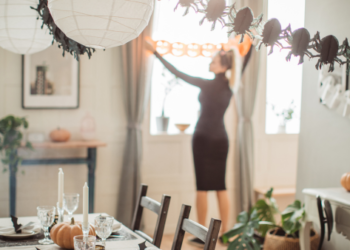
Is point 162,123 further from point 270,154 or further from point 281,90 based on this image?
point 281,90

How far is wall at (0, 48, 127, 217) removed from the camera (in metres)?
3.53

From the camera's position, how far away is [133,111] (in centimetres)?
379

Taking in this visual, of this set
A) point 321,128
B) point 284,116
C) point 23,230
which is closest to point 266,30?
point 23,230

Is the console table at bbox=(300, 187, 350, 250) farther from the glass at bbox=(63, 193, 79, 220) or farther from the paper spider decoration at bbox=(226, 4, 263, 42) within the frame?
the glass at bbox=(63, 193, 79, 220)

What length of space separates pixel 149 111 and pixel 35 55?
120 centimetres

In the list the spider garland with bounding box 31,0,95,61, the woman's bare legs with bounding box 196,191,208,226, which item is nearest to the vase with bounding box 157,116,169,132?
the woman's bare legs with bounding box 196,191,208,226

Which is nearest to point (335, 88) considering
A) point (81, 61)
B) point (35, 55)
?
point (81, 61)

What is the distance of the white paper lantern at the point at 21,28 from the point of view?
170 cm

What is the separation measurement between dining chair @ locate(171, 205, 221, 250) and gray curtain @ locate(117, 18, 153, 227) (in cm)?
204

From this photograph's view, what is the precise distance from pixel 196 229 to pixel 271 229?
1.89 m

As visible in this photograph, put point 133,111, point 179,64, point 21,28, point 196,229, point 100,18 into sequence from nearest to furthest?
point 100,18 < point 196,229 < point 21,28 < point 133,111 < point 179,64

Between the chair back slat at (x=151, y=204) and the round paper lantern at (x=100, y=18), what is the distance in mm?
1000

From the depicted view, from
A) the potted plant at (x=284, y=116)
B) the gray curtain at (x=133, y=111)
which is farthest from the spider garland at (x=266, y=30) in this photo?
the potted plant at (x=284, y=116)

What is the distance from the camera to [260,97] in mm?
4480
